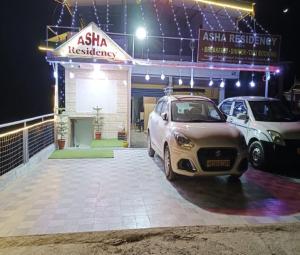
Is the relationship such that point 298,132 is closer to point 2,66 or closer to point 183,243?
point 183,243

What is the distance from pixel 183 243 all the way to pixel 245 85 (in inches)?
637

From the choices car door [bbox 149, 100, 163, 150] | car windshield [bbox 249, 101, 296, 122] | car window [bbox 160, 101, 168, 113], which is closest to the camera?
car window [bbox 160, 101, 168, 113]

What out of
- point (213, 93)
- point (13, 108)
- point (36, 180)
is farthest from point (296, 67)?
point (13, 108)

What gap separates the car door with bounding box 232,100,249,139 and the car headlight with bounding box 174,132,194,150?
298cm

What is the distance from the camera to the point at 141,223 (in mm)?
4633

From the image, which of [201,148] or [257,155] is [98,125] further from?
[201,148]

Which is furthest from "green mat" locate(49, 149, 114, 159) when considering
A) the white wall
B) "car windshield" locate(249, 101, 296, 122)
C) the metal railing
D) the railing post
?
"car windshield" locate(249, 101, 296, 122)

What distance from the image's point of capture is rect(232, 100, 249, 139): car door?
8650 mm

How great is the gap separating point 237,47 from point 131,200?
7.68 meters

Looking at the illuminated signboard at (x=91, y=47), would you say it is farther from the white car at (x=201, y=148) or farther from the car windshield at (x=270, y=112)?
the car windshield at (x=270, y=112)

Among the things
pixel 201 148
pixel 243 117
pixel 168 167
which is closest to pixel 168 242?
pixel 201 148

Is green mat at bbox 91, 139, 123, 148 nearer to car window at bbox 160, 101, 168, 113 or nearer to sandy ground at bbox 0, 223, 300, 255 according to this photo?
car window at bbox 160, 101, 168, 113

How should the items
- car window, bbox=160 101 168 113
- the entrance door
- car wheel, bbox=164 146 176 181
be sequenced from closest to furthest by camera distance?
car wheel, bbox=164 146 176 181, car window, bbox=160 101 168 113, the entrance door

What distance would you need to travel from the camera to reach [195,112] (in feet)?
25.1
